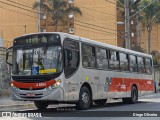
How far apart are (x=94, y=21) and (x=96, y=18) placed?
1.88ft

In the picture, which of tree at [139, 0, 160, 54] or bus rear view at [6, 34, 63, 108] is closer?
bus rear view at [6, 34, 63, 108]

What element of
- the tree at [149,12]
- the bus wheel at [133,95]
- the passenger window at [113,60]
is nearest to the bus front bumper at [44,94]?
the passenger window at [113,60]

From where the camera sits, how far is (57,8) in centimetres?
5162

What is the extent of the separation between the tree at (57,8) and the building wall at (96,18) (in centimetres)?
456

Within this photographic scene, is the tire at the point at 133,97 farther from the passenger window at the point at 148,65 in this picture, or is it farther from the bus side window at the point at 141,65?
the passenger window at the point at 148,65

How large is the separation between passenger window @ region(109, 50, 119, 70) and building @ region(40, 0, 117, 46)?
3684 centimetres

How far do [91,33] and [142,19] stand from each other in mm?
8155

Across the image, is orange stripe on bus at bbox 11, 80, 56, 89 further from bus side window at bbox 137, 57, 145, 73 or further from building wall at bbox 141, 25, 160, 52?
building wall at bbox 141, 25, 160, 52

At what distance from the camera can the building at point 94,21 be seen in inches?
2275

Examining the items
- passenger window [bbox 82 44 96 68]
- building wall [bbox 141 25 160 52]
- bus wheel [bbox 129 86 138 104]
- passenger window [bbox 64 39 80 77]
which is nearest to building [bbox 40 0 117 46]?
building wall [bbox 141 25 160 52]

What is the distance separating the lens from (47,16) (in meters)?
Result: 56.3

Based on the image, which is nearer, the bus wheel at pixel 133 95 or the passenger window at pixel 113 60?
the passenger window at pixel 113 60

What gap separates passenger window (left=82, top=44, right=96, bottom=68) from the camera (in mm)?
17438

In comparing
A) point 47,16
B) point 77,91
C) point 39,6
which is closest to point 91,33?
point 47,16
